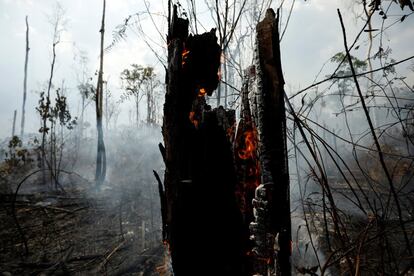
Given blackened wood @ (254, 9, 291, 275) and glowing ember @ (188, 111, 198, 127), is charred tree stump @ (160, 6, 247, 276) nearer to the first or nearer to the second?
glowing ember @ (188, 111, 198, 127)

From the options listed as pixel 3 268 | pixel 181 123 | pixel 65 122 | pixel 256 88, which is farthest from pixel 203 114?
pixel 65 122

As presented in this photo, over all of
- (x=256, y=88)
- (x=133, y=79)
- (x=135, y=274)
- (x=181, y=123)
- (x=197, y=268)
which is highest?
(x=133, y=79)

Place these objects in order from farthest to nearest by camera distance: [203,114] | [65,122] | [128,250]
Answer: [65,122]
[128,250]
[203,114]

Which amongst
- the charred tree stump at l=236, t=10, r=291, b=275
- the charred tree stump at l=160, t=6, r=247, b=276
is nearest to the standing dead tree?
the charred tree stump at l=160, t=6, r=247, b=276

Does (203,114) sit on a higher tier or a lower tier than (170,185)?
higher

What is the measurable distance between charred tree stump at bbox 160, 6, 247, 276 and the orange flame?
14 centimetres

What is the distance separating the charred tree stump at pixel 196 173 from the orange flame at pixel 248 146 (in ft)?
0.45

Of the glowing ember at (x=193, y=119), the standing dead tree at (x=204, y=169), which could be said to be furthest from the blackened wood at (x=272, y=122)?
the glowing ember at (x=193, y=119)

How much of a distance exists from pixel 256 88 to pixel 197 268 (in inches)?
62.0

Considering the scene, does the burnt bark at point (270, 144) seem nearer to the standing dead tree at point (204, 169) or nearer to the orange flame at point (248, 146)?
the standing dead tree at point (204, 169)

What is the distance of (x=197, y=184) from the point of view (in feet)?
6.69

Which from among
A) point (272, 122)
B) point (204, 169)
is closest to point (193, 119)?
point (204, 169)

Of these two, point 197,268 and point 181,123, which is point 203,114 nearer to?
point 181,123

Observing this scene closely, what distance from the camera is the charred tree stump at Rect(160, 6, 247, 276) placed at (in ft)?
6.48
